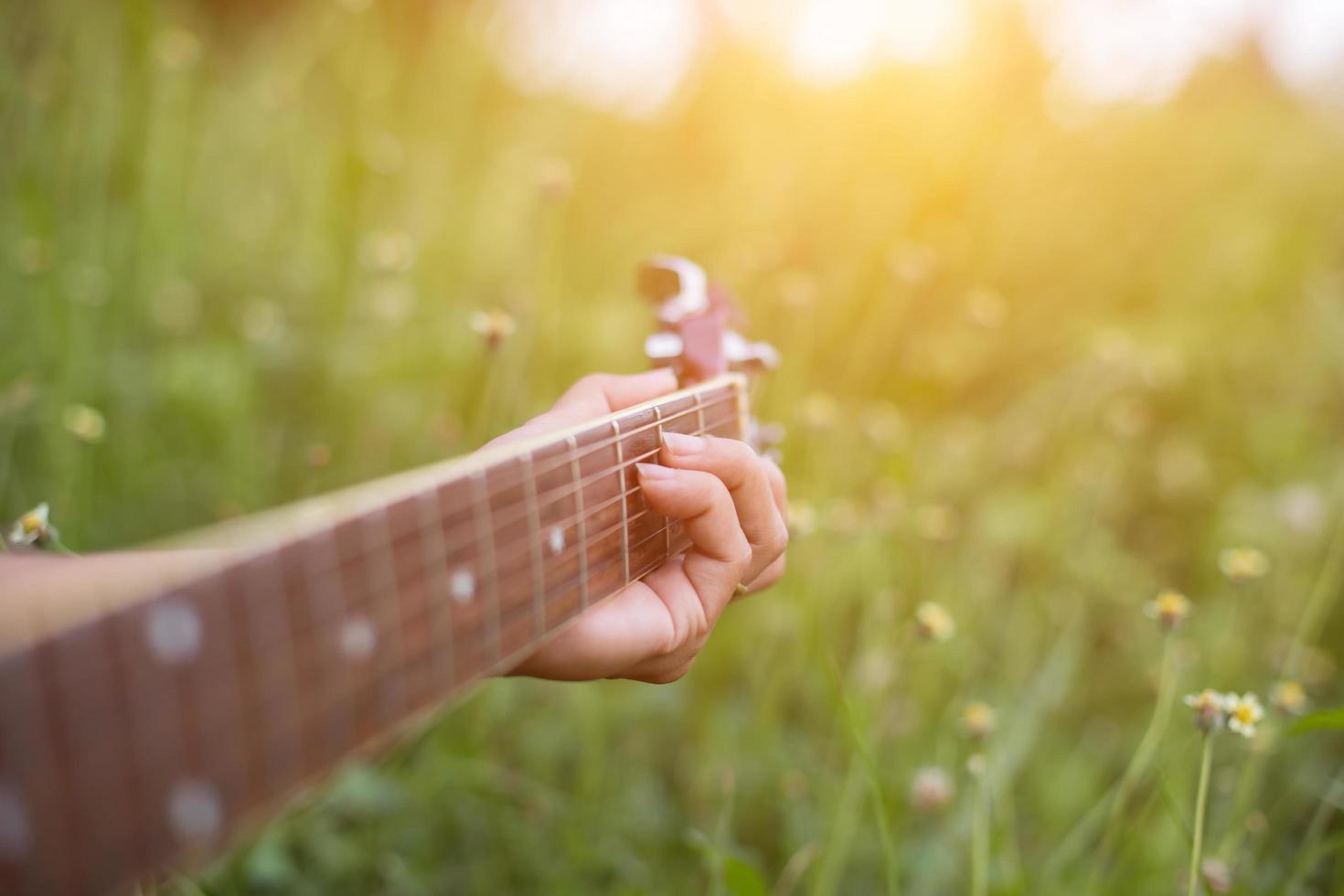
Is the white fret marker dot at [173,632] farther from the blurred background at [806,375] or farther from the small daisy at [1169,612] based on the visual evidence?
the small daisy at [1169,612]

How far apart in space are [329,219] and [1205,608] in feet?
7.75

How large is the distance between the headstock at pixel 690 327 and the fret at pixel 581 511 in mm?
335

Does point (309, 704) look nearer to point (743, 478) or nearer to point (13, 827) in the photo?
point (13, 827)

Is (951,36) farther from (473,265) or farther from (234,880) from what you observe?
(234,880)

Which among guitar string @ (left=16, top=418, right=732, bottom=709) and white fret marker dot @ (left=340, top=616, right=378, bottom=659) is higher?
guitar string @ (left=16, top=418, right=732, bottom=709)

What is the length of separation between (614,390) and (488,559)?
40 centimetres

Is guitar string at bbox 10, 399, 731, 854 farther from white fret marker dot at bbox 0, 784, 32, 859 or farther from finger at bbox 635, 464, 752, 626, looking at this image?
white fret marker dot at bbox 0, 784, 32, 859

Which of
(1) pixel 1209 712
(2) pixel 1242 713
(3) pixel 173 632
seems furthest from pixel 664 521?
(2) pixel 1242 713

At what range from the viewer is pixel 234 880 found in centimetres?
121

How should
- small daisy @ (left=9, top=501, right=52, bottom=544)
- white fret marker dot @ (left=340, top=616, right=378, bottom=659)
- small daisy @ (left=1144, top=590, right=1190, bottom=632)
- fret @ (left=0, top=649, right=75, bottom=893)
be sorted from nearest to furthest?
fret @ (left=0, top=649, right=75, bottom=893)
white fret marker dot @ (left=340, top=616, right=378, bottom=659)
small daisy @ (left=9, top=501, right=52, bottom=544)
small daisy @ (left=1144, top=590, right=1190, bottom=632)

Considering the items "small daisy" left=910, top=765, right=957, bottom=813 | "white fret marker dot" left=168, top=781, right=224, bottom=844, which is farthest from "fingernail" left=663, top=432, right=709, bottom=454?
"small daisy" left=910, top=765, right=957, bottom=813

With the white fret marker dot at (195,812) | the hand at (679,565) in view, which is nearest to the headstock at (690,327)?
the hand at (679,565)

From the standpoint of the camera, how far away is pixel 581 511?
698mm

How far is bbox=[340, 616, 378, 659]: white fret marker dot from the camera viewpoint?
51 cm
